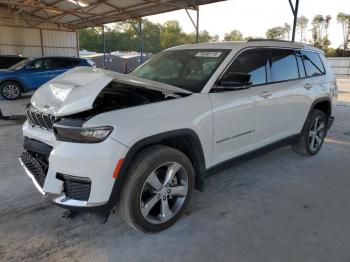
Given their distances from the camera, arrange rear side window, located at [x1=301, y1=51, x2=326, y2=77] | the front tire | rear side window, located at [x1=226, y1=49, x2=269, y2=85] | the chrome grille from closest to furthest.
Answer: the front tire < the chrome grille < rear side window, located at [x1=226, y1=49, x2=269, y2=85] < rear side window, located at [x1=301, y1=51, x2=326, y2=77]

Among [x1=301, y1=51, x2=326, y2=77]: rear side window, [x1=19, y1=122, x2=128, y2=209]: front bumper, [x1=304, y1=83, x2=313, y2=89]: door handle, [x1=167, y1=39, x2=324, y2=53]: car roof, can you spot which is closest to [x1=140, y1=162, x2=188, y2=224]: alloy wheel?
[x1=19, y1=122, x2=128, y2=209]: front bumper

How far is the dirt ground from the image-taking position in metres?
2.55

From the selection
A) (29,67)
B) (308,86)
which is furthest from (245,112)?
(29,67)

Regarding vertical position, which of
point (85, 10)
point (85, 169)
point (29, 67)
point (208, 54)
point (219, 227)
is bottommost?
point (219, 227)

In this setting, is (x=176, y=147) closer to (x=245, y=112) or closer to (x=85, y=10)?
(x=245, y=112)

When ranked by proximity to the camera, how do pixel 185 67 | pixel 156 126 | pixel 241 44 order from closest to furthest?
pixel 156 126
pixel 241 44
pixel 185 67

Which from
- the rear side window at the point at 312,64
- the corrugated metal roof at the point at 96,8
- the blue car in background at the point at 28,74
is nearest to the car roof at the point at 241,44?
the rear side window at the point at 312,64

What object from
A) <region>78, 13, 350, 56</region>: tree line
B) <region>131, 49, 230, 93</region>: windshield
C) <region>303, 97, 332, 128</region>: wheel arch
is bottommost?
<region>303, 97, 332, 128</region>: wheel arch

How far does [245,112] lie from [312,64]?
2.07m

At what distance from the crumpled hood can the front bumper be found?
0.33m

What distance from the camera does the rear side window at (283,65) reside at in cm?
395

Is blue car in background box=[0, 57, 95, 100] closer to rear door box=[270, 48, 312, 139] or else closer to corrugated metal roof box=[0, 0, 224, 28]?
corrugated metal roof box=[0, 0, 224, 28]

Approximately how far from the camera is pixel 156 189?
2723 mm

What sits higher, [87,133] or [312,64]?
[312,64]
